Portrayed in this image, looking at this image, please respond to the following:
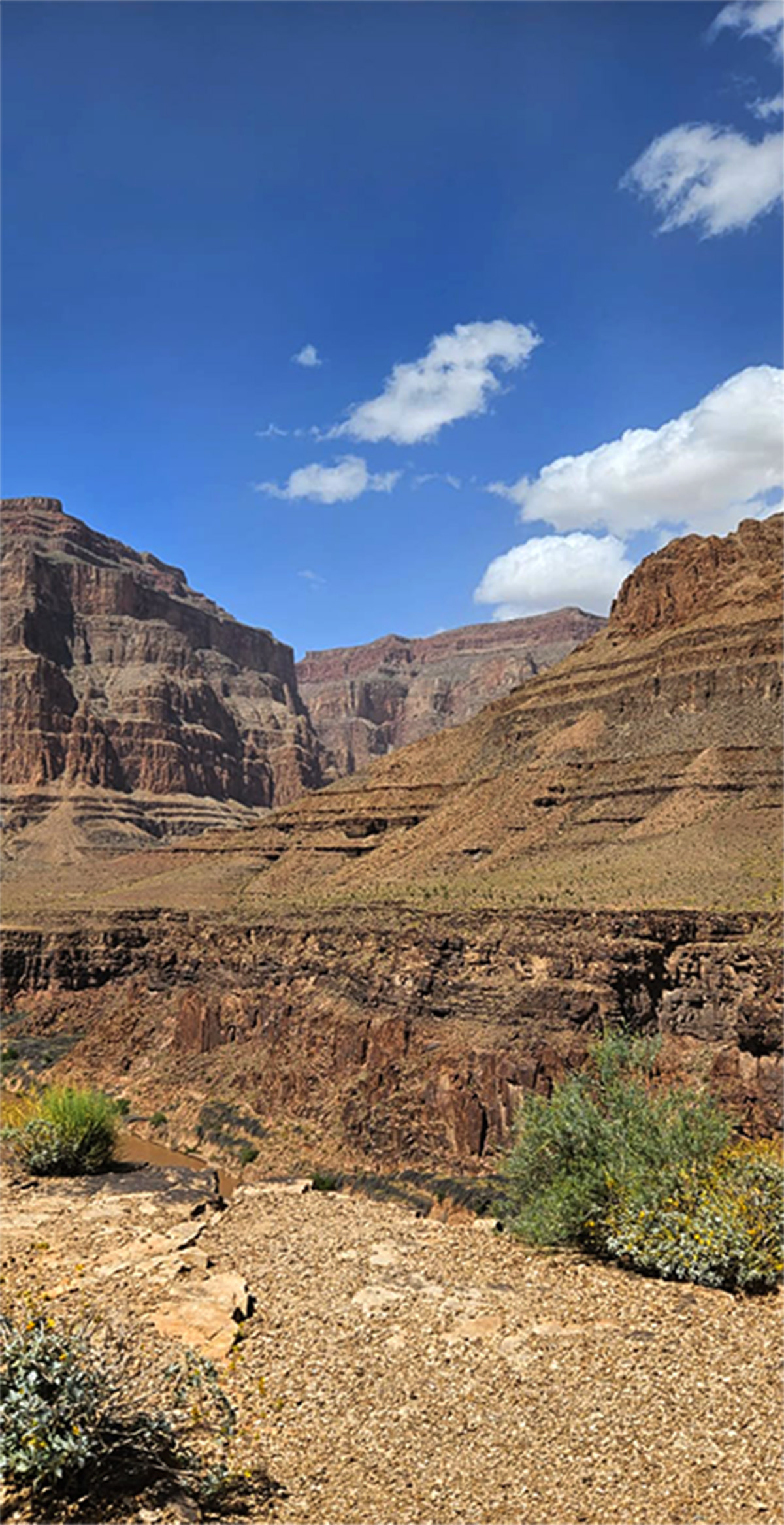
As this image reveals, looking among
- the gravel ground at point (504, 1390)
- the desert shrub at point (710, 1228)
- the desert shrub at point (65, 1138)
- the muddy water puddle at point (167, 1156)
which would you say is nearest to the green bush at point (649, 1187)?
the desert shrub at point (710, 1228)

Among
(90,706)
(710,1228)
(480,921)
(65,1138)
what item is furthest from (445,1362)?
(90,706)

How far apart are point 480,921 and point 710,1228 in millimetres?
27668

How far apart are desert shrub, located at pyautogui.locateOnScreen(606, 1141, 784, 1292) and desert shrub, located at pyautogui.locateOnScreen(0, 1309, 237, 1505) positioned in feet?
19.4

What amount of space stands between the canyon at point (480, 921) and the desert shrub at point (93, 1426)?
22220mm

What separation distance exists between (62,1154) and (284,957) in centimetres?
2795

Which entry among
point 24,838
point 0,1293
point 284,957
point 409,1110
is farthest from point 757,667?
point 24,838

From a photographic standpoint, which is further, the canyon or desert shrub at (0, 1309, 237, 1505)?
the canyon

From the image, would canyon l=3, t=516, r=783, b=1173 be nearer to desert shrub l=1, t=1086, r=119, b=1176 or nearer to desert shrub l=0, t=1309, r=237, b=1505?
desert shrub l=1, t=1086, r=119, b=1176

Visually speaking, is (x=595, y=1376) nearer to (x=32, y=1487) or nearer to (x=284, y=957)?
(x=32, y=1487)

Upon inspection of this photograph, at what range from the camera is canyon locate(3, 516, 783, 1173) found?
103ft

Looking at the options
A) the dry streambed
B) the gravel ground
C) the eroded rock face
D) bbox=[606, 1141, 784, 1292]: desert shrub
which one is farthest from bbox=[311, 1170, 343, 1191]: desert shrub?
bbox=[606, 1141, 784, 1292]: desert shrub

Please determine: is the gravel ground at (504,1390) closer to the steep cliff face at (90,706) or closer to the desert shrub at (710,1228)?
the desert shrub at (710,1228)

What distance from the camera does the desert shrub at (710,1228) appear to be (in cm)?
1092

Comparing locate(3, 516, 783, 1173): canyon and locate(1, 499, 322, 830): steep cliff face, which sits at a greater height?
locate(1, 499, 322, 830): steep cliff face
